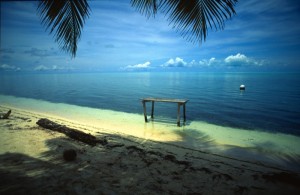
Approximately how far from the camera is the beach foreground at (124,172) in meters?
4.35

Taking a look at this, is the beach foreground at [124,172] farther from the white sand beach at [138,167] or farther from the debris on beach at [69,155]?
the debris on beach at [69,155]

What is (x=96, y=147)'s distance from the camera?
23.4 ft

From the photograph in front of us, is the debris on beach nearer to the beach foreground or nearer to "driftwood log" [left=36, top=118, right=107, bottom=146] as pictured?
the beach foreground

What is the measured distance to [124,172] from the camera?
5188 millimetres

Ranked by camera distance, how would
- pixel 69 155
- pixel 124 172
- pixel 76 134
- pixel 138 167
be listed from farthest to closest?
pixel 76 134 < pixel 69 155 < pixel 138 167 < pixel 124 172

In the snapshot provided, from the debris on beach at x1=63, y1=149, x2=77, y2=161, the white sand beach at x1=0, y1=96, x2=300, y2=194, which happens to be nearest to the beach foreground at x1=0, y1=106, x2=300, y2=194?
the white sand beach at x1=0, y1=96, x2=300, y2=194

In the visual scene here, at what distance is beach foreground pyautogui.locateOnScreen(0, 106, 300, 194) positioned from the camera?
4.35m

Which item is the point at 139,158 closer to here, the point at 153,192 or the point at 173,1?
the point at 153,192

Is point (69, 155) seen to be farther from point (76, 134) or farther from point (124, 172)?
point (76, 134)

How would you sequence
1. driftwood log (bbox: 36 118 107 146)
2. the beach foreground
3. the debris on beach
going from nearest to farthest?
the beach foreground < the debris on beach < driftwood log (bbox: 36 118 107 146)

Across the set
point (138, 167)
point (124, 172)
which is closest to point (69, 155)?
point (124, 172)

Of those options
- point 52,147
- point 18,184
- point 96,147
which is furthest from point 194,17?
point 52,147

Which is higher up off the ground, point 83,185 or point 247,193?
point 83,185

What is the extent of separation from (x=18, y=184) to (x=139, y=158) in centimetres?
350
